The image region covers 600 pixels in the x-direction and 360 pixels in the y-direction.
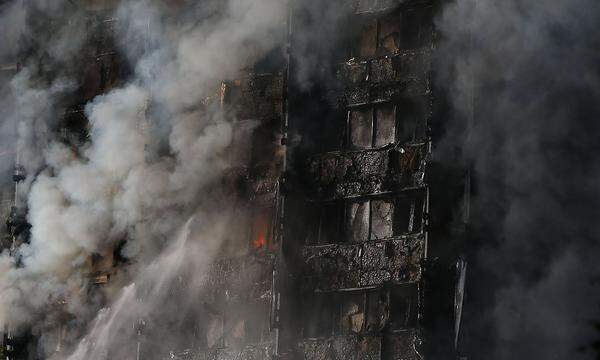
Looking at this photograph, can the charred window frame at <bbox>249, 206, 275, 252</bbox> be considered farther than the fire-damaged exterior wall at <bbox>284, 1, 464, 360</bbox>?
Yes

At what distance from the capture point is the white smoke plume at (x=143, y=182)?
12.4 meters

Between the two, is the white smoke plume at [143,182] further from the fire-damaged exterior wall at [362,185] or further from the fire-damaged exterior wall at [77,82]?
the fire-damaged exterior wall at [362,185]

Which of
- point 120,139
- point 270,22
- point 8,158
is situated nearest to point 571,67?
point 270,22

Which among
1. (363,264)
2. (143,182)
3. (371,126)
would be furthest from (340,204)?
(143,182)

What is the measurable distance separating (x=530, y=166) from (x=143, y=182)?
15.6 ft

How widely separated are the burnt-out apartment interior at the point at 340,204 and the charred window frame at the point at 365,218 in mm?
13

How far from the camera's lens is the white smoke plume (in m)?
12.4

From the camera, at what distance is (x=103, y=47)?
13.8 m

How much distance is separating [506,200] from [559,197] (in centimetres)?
51

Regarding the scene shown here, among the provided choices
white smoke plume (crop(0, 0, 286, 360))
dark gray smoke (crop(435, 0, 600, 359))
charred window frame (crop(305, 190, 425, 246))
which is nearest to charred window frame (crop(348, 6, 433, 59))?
dark gray smoke (crop(435, 0, 600, 359))

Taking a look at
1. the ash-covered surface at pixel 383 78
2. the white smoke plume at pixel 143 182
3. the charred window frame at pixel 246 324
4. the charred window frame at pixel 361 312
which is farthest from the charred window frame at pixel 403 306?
the white smoke plume at pixel 143 182

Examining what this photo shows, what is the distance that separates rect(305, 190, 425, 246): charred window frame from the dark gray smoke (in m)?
0.67

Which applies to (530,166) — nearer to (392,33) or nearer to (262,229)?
(392,33)

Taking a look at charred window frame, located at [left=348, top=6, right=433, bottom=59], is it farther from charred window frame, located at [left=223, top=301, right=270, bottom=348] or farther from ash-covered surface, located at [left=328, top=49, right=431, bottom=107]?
charred window frame, located at [left=223, top=301, right=270, bottom=348]
